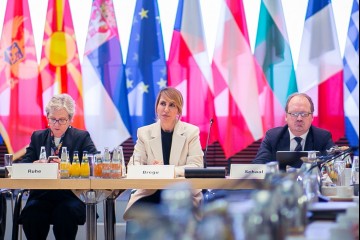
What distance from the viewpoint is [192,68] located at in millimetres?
6434

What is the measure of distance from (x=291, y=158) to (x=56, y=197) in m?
1.76

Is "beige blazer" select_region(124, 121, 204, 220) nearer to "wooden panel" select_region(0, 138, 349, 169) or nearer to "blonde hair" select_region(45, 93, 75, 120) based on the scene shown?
"blonde hair" select_region(45, 93, 75, 120)

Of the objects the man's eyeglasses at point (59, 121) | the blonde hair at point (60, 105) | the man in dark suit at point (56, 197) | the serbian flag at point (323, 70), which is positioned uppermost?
the serbian flag at point (323, 70)

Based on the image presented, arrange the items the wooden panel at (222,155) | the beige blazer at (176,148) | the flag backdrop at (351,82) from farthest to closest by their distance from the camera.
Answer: the wooden panel at (222,155), the flag backdrop at (351,82), the beige blazer at (176,148)

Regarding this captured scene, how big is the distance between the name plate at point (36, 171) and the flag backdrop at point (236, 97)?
2562mm

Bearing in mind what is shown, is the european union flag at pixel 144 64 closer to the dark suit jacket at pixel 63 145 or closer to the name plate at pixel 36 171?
the dark suit jacket at pixel 63 145

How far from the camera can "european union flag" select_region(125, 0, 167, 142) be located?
21.0 feet

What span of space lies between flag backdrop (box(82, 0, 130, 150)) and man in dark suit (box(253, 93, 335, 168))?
1816 millimetres

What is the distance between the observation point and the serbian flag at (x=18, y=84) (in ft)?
20.8

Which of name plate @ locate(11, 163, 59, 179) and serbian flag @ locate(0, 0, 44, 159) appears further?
serbian flag @ locate(0, 0, 44, 159)

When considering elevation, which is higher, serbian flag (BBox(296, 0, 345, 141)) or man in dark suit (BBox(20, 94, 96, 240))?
serbian flag (BBox(296, 0, 345, 141))

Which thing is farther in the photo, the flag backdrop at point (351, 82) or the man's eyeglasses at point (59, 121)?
the flag backdrop at point (351, 82)

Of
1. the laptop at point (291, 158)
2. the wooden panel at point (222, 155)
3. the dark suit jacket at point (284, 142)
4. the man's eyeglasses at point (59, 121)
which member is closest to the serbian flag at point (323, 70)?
the wooden panel at point (222, 155)

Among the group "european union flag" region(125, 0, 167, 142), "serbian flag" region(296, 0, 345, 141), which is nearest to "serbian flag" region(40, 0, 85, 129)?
"european union flag" region(125, 0, 167, 142)
